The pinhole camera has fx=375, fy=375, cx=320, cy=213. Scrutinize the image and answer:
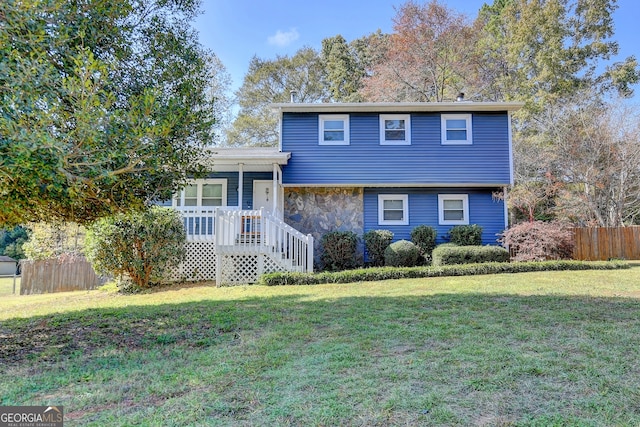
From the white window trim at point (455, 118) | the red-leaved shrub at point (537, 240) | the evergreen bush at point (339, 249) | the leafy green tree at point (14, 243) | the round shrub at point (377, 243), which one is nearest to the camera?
the red-leaved shrub at point (537, 240)

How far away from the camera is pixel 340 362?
10.7ft

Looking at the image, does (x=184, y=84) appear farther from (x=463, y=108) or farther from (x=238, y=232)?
(x=463, y=108)

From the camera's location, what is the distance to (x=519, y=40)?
792 inches

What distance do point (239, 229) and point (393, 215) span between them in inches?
225

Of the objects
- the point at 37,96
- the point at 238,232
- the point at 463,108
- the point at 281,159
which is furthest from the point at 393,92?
the point at 37,96

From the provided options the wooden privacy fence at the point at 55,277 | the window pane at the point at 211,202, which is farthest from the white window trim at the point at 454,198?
the wooden privacy fence at the point at 55,277

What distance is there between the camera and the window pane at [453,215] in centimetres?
1279

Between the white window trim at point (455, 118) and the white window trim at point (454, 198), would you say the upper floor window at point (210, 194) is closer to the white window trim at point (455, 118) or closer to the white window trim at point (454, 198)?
the white window trim at point (454, 198)

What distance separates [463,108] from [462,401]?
38.4 ft

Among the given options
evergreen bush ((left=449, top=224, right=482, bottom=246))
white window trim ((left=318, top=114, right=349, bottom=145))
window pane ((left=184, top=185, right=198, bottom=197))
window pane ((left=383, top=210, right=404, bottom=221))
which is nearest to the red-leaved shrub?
evergreen bush ((left=449, top=224, right=482, bottom=246))

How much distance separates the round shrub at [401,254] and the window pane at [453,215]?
2.19 meters

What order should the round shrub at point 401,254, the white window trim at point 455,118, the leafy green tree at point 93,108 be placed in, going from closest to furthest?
1. the leafy green tree at point 93,108
2. the round shrub at point 401,254
3. the white window trim at point 455,118

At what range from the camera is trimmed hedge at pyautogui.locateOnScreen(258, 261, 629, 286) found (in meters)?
8.82

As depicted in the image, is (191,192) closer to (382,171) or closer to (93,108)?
(382,171)
